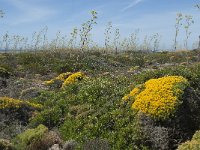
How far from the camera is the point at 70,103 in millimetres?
16625

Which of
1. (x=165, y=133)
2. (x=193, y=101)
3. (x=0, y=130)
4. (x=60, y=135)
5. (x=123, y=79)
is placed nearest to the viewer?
(x=165, y=133)

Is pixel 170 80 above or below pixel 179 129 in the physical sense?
above

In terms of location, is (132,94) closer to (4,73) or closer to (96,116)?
(96,116)

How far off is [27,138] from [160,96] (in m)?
4.56

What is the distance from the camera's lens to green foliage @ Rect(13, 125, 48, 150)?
12.7 m

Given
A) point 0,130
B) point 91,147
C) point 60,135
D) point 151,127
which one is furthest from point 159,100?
point 0,130

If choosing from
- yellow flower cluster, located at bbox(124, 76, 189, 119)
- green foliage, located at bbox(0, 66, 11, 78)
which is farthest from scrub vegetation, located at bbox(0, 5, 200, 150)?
green foliage, located at bbox(0, 66, 11, 78)

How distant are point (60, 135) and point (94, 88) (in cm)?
302

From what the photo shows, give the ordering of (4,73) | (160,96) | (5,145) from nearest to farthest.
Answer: (5,145) → (160,96) → (4,73)

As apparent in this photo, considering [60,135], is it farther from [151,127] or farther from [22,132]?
[151,127]

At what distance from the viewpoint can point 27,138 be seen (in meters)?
13.0

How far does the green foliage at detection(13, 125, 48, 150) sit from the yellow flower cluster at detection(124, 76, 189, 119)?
10.5ft

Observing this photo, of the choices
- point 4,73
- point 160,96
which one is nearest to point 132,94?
point 160,96

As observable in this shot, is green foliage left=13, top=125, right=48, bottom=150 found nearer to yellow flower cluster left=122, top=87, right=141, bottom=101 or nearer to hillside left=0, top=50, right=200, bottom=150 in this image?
hillside left=0, top=50, right=200, bottom=150
